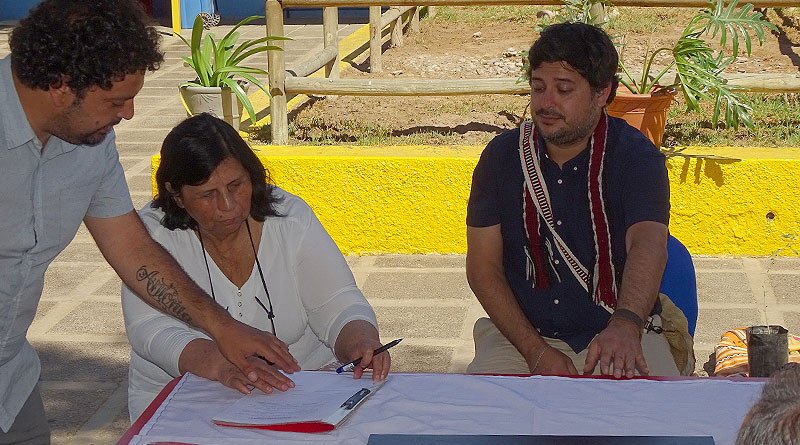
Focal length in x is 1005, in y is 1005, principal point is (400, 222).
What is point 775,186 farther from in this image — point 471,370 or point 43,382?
point 43,382

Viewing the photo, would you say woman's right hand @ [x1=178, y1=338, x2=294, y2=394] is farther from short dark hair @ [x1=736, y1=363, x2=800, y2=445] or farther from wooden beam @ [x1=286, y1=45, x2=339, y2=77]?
wooden beam @ [x1=286, y1=45, x2=339, y2=77]

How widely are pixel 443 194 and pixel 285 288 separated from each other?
2.69 m

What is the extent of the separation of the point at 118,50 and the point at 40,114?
0.24m

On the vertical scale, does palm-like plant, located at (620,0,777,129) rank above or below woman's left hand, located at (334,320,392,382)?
above

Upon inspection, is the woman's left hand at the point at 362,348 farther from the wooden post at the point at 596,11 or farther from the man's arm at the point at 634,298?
the wooden post at the point at 596,11

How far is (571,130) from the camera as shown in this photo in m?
3.23

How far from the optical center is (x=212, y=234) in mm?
3018

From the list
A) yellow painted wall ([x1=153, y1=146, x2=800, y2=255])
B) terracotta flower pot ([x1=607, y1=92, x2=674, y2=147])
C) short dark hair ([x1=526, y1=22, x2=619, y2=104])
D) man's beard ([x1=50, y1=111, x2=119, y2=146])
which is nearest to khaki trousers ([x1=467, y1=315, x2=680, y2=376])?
short dark hair ([x1=526, y1=22, x2=619, y2=104])

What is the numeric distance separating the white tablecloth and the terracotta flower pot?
3.33 meters

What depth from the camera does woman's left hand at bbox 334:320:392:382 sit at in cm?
252

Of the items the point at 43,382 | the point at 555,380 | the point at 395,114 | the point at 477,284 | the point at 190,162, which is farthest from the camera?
the point at 395,114

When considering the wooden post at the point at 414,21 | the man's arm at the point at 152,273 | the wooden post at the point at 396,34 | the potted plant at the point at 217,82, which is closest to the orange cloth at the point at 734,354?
the man's arm at the point at 152,273

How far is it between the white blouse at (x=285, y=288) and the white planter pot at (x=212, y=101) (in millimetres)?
2957

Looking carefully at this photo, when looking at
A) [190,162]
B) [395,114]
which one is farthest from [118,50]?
[395,114]
